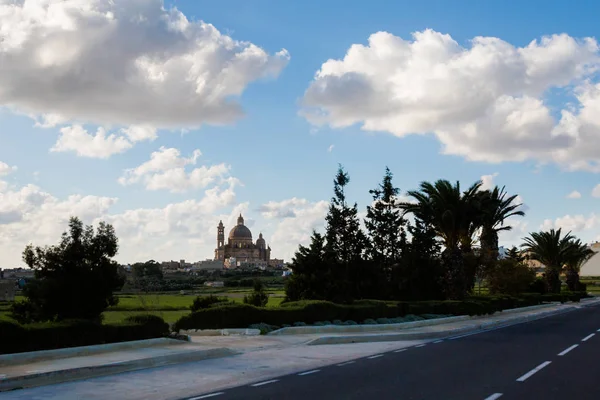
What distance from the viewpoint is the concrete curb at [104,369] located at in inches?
499

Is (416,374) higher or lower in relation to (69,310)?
lower

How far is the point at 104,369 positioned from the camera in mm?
14555

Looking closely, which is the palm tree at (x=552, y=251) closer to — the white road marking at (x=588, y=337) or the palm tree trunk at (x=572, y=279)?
the palm tree trunk at (x=572, y=279)

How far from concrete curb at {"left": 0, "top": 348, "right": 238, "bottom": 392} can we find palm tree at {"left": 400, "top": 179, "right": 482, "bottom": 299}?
25073 millimetres

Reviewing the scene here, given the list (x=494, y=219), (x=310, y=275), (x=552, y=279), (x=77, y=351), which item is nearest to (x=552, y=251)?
(x=552, y=279)

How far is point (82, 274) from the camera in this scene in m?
19.5

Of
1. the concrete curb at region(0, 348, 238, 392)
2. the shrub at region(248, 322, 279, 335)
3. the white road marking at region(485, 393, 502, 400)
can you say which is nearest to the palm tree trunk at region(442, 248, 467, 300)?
the shrub at region(248, 322, 279, 335)

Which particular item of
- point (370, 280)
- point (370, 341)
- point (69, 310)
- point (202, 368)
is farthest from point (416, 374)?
point (370, 280)

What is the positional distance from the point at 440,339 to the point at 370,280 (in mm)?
16057

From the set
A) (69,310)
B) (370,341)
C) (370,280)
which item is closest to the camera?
(69,310)

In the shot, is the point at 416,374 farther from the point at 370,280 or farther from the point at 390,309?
the point at 370,280

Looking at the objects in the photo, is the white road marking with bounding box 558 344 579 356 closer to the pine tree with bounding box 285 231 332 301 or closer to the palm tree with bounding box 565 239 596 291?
the pine tree with bounding box 285 231 332 301

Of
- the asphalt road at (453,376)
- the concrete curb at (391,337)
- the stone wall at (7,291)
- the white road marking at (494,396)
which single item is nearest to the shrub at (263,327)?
the concrete curb at (391,337)

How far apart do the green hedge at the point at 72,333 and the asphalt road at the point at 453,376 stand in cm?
599
